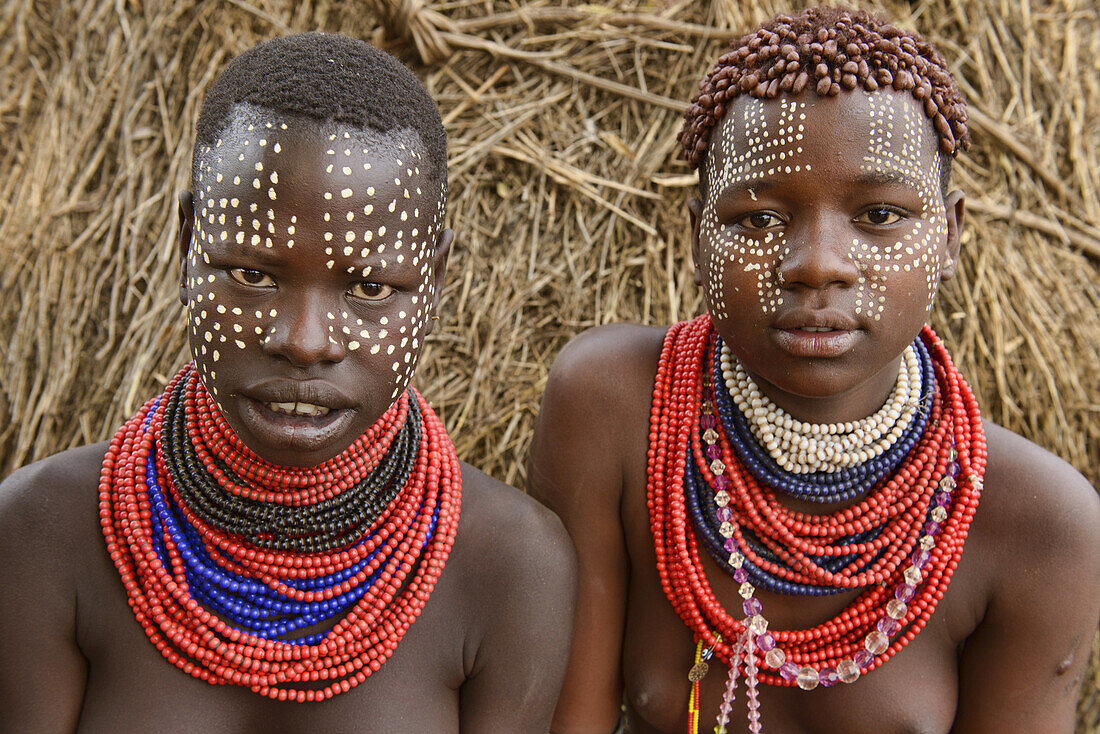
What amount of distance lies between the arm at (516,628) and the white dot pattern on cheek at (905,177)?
75 cm

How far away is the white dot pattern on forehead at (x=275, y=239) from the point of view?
1.51 m

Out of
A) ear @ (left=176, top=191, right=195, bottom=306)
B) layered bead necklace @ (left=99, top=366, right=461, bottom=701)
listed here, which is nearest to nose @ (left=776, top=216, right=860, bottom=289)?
layered bead necklace @ (left=99, top=366, right=461, bottom=701)

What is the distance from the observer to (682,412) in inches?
80.3

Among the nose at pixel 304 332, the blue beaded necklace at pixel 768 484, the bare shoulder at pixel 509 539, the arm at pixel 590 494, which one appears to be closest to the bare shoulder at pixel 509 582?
the bare shoulder at pixel 509 539

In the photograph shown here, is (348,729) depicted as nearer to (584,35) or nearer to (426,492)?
(426,492)

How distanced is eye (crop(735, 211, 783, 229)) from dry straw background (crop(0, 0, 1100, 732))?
0.95m

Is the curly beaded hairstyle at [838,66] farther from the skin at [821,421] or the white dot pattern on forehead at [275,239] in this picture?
the white dot pattern on forehead at [275,239]

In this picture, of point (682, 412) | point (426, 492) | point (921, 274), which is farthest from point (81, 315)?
point (921, 274)

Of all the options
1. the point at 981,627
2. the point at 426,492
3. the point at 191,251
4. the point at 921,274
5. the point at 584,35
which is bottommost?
the point at 981,627

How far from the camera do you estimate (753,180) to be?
69.4 inches

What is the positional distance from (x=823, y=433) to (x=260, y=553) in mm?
1068

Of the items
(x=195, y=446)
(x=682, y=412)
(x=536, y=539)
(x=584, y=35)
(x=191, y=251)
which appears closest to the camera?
(x=191, y=251)

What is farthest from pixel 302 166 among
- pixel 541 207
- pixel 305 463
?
pixel 541 207

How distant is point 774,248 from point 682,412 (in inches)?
17.0
